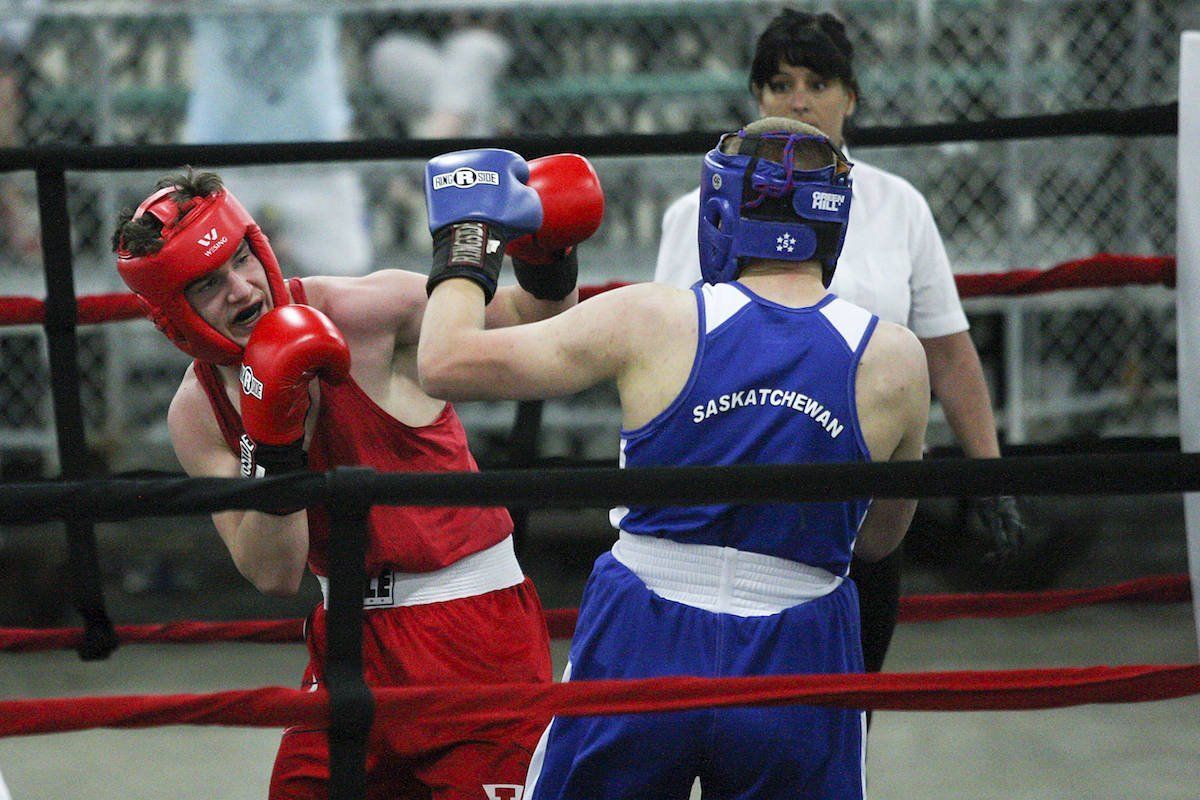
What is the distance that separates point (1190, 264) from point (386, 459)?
46.3 inches

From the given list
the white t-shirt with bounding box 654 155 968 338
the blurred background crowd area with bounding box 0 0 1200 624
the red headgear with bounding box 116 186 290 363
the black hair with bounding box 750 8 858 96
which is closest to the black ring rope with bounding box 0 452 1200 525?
the red headgear with bounding box 116 186 290 363

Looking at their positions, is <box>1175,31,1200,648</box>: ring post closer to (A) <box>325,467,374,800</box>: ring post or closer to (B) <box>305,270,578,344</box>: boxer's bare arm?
(B) <box>305,270,578,344</box>: boxer's bare arm

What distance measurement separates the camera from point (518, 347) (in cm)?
161

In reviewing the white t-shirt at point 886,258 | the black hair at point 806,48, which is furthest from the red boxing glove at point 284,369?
the black hair at point 806,48

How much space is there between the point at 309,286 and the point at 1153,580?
1407 millimetres

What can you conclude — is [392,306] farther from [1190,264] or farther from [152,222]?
[1190,264]

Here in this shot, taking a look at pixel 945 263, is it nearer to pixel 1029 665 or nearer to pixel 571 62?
pixel 1029 665

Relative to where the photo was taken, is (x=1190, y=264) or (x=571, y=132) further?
(x=571, y=132)

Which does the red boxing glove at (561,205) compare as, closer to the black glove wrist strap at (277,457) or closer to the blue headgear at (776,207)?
the blue headgear at (776,207)

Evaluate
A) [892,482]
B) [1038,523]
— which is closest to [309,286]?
[892,482]

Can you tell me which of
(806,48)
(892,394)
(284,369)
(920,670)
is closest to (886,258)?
(806,48)

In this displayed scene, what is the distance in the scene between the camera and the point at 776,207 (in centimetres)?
167

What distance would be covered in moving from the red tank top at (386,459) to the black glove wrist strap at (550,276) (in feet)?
0.78

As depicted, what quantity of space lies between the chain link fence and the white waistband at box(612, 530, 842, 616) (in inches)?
109
